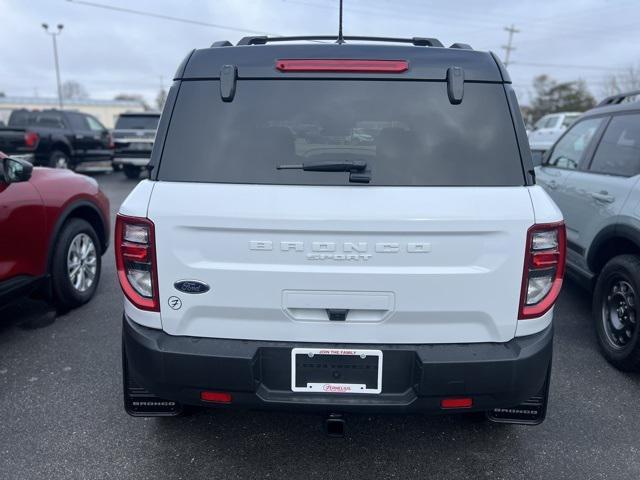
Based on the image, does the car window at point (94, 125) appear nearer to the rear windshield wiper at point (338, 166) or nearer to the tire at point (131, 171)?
the tire at point (131, 171)

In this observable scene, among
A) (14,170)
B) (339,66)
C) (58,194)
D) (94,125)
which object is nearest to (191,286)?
(339,66)

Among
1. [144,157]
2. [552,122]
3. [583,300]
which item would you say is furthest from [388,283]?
[552,122]

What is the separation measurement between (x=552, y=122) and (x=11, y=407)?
19400 mm

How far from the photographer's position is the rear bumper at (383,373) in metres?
2.07

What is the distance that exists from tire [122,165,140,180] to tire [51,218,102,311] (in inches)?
426

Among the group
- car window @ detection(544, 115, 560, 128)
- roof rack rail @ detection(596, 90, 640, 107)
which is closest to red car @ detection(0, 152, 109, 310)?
roof rack rail @ detection(596, 90, 640, 107)

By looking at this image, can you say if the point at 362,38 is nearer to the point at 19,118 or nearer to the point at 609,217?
the point at 609,217

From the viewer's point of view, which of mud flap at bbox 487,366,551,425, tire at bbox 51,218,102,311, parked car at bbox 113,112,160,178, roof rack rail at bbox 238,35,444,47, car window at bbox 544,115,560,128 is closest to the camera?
mud flap at bbox 487,366,551,425

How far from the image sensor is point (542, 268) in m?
2.11

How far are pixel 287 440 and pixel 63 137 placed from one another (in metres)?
14.2

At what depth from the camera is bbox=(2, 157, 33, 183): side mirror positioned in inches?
144

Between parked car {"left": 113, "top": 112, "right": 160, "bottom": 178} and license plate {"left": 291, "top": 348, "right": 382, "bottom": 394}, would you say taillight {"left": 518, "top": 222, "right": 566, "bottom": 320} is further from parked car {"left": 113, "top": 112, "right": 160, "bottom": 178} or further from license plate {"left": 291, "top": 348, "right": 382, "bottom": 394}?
parked car {"left": 113, "top": 112, "right": 160, "bottom": 178}

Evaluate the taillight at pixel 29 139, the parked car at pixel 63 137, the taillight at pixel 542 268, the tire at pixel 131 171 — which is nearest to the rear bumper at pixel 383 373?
the taillight at pixel 542 268

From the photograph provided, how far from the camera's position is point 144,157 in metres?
14.5
